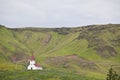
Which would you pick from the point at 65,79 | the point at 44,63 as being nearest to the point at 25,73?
the point at 65,79

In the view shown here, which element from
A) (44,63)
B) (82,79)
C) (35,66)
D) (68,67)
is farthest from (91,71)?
(82,79)

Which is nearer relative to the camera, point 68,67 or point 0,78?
point 0,78

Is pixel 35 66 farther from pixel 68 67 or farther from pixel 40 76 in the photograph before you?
pixel 68 67

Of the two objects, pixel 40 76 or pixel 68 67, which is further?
pixel 68 67

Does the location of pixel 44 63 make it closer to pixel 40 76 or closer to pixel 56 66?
pixel 56 66

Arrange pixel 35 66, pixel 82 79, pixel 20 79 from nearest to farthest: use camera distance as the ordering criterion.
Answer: pixel 20 79
pixel 82 79
pixel 35 66

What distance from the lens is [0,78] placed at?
366 feet

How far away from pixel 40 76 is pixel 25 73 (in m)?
8.35

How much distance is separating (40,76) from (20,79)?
7.41 metres

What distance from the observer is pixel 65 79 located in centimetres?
10950

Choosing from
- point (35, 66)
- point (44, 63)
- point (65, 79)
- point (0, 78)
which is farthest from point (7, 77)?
point (44, 63)

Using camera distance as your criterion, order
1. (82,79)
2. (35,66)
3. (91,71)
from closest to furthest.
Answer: (82,79) → (35,66) → (91,71)

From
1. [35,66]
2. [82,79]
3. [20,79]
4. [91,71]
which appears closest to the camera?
[20,79]

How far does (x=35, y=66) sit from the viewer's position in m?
148
